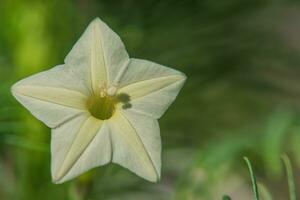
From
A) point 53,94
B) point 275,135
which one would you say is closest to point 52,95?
point 53,94

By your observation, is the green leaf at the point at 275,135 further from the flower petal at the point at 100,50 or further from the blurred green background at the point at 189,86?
the flower petal at the point at 100,50

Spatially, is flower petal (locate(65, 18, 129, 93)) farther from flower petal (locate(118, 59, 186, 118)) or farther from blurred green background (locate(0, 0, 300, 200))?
blurred green background (locate(0, 0, 300, 200))

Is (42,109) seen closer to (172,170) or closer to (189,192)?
(189,192)

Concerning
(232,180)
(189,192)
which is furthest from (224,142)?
(232,180)

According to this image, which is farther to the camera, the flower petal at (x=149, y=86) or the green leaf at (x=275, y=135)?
the green leaf at (x=275, y=135)

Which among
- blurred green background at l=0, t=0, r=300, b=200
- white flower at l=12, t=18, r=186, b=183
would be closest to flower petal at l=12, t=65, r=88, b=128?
white flower at l=12, t=18, r=186, b=183

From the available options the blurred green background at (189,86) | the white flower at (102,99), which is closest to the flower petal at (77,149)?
the white flower at (102,99)

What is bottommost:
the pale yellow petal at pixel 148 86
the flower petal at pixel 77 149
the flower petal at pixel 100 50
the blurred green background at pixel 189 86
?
the blurred green background at pixel 189 86

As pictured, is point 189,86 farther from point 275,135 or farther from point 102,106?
point 102,106
